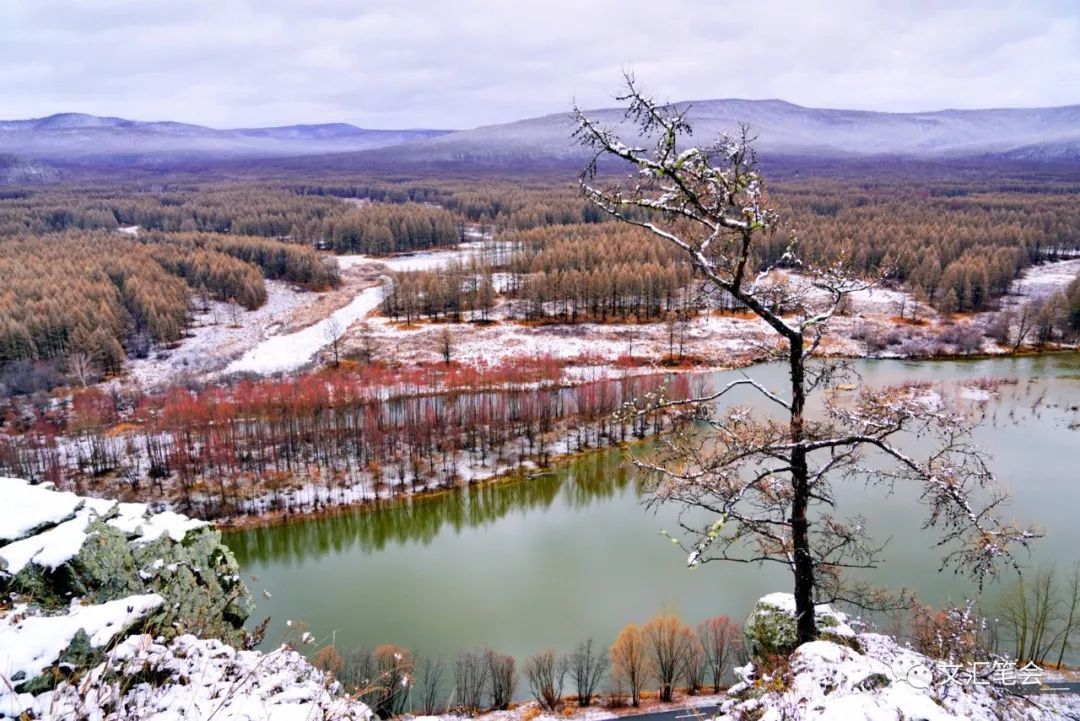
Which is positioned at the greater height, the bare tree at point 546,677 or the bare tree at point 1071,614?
→ the bare tree at point 1071,614

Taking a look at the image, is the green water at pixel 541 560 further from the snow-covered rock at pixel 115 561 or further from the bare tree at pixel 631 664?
the snow-covered rock at pixel 115 561

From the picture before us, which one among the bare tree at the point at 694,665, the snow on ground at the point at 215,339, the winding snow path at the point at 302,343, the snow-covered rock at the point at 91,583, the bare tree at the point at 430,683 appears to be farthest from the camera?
the winding snow path at the point at 302,343

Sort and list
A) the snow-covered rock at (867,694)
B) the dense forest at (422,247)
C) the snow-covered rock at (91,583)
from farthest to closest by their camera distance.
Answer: the dense forest at (422,247) < the snow-covered rock at (91,583) < the snow-covered rock at (867,694)

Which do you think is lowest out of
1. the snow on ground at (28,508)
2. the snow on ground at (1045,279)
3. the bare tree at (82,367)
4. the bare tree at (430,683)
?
the bare tree at (430,683)

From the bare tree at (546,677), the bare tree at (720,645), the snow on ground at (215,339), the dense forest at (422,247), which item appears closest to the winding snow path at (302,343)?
the snow on ground at (215,339)

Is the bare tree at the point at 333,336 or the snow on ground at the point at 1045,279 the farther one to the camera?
the snow on ground at the point at 1045,279

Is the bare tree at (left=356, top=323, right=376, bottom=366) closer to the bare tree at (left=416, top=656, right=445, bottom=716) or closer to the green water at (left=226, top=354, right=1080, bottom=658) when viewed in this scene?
the green water at (left=226, top=354, right=1080, bottom=658)

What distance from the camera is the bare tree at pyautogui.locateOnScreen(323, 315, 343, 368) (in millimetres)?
36134

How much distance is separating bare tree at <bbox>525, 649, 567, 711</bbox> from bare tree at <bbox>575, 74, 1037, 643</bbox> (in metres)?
10.2

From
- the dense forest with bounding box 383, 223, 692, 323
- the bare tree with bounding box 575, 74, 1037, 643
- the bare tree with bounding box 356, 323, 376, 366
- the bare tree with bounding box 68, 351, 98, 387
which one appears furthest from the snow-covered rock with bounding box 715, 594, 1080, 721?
the dense forest with bounding box 383, 223, 692, 323

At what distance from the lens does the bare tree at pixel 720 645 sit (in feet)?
45.0

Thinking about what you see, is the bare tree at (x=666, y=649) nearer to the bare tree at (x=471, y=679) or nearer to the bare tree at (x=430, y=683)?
the bare tree at (x=471, y=679)

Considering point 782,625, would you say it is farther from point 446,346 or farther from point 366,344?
point 366,344

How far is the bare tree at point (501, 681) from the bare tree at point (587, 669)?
1.42m
